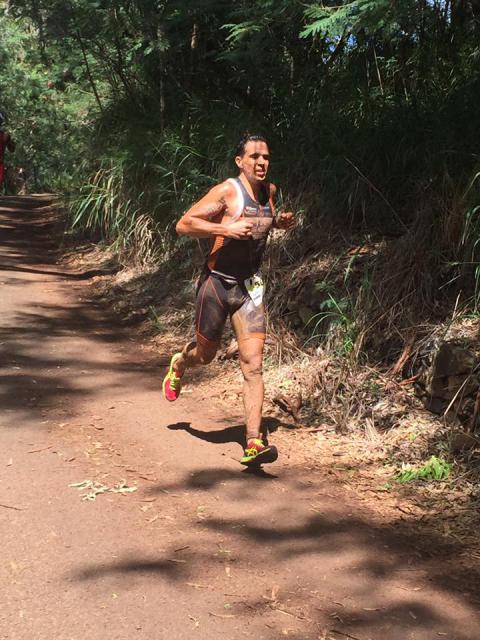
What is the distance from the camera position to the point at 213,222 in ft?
16.3

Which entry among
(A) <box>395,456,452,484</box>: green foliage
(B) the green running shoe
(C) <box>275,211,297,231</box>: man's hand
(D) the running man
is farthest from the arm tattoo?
(A) <box>395,456,452,484</box>: green foliage

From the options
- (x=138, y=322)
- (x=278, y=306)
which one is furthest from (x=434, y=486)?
(x=138, y=322)

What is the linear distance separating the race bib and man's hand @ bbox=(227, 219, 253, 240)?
17.0 inches

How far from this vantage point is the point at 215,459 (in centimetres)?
514

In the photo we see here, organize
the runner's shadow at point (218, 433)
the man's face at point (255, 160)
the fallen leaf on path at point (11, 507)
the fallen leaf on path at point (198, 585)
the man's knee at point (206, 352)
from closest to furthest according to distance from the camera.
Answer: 1. the fallen leaf on path at point (198, 585)
2. the fallen leaf on path at point (11, 507)
3. the man's face at point (255, 160)
4. the man's knee at point (206, 352)
5. the runner's shadow at point (218, 433)

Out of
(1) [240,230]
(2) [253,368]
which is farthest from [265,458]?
(1) [240,230]

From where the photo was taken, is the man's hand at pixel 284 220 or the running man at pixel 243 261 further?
the man's hand at pixel 284 220

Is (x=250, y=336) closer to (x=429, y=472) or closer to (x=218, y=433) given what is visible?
(x=218, y=433)

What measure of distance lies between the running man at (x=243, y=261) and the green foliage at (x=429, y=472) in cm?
88

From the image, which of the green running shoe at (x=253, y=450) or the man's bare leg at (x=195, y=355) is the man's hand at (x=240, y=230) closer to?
the man's bare leg at (x=195, y=355)

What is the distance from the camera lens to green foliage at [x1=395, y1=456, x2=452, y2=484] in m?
4.87

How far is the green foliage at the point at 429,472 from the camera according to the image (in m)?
4.87

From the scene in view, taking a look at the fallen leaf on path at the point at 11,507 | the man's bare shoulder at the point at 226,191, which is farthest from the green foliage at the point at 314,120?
the fallen leaf on path at the point at 11,507

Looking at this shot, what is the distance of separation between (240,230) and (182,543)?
1911 mm
